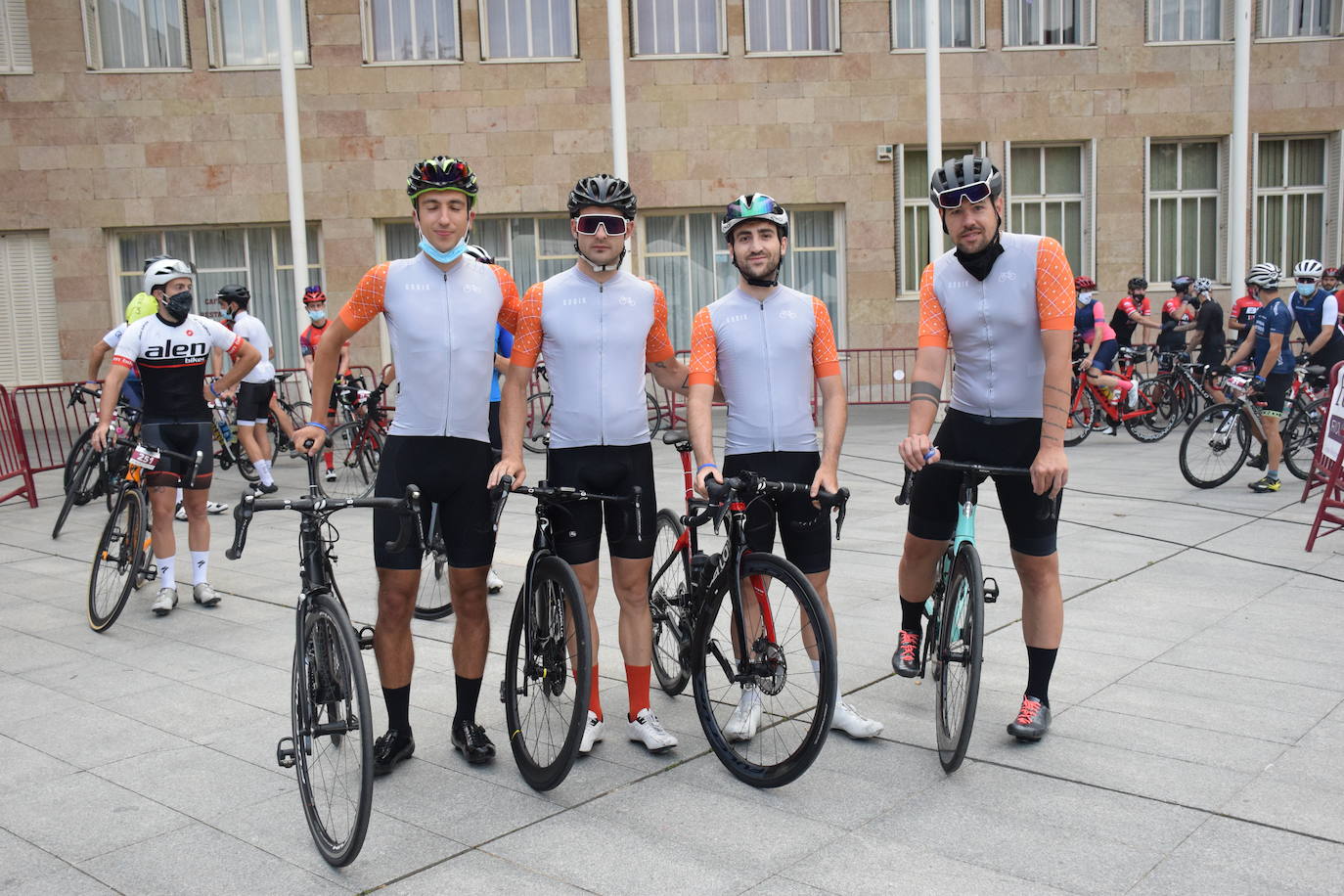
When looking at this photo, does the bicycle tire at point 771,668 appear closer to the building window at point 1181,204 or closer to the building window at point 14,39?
the building window at point 1181,204

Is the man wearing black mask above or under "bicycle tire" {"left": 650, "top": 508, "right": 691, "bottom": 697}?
above

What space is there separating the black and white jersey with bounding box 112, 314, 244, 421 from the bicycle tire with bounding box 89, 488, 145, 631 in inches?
22.2

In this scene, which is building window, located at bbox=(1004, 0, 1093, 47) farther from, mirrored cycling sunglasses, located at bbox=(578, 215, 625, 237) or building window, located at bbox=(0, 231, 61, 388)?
mirrored cycling sunglasses, located at bbox=(578, 215, 625, 237)

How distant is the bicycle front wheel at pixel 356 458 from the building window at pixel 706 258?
8.67 m

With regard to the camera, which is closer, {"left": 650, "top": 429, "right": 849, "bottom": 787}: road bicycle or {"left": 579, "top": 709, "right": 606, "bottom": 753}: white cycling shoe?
{"left": 650, "top": 429, "right": 849, "bottom": 787}: road bicycle

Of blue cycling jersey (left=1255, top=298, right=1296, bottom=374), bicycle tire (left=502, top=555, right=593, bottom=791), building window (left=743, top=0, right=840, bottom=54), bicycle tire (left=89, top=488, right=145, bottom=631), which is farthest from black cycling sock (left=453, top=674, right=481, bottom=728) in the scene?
building window (left=743, top=0, right=840, bottom=54)

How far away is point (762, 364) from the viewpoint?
4.43 metres

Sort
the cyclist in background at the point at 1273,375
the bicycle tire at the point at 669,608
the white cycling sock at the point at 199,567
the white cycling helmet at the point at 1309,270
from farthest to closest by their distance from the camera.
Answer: the white cycling helmet at the point at 1309,270 → the cyclist in background at the point at 1273,375 → the white cycling sock at the point at 199,567 → the bicycle tire at the point at 669,608

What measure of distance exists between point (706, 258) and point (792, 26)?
12.5 ft

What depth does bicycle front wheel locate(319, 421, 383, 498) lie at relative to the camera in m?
11.2

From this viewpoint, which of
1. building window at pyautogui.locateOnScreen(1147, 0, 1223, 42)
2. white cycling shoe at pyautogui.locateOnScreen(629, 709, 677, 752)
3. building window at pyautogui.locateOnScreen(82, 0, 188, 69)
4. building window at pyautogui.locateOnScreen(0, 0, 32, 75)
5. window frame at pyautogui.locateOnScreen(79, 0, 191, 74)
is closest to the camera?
white cycling shoe at pyautogui.locateOnScreen(629, 709, 677, 752)

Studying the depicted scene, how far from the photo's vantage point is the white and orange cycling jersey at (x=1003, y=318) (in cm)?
429

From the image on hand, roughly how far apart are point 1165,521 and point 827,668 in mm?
5802

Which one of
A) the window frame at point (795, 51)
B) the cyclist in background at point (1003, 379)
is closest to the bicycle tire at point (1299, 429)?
the cyclist in background at point (1003, 379)
